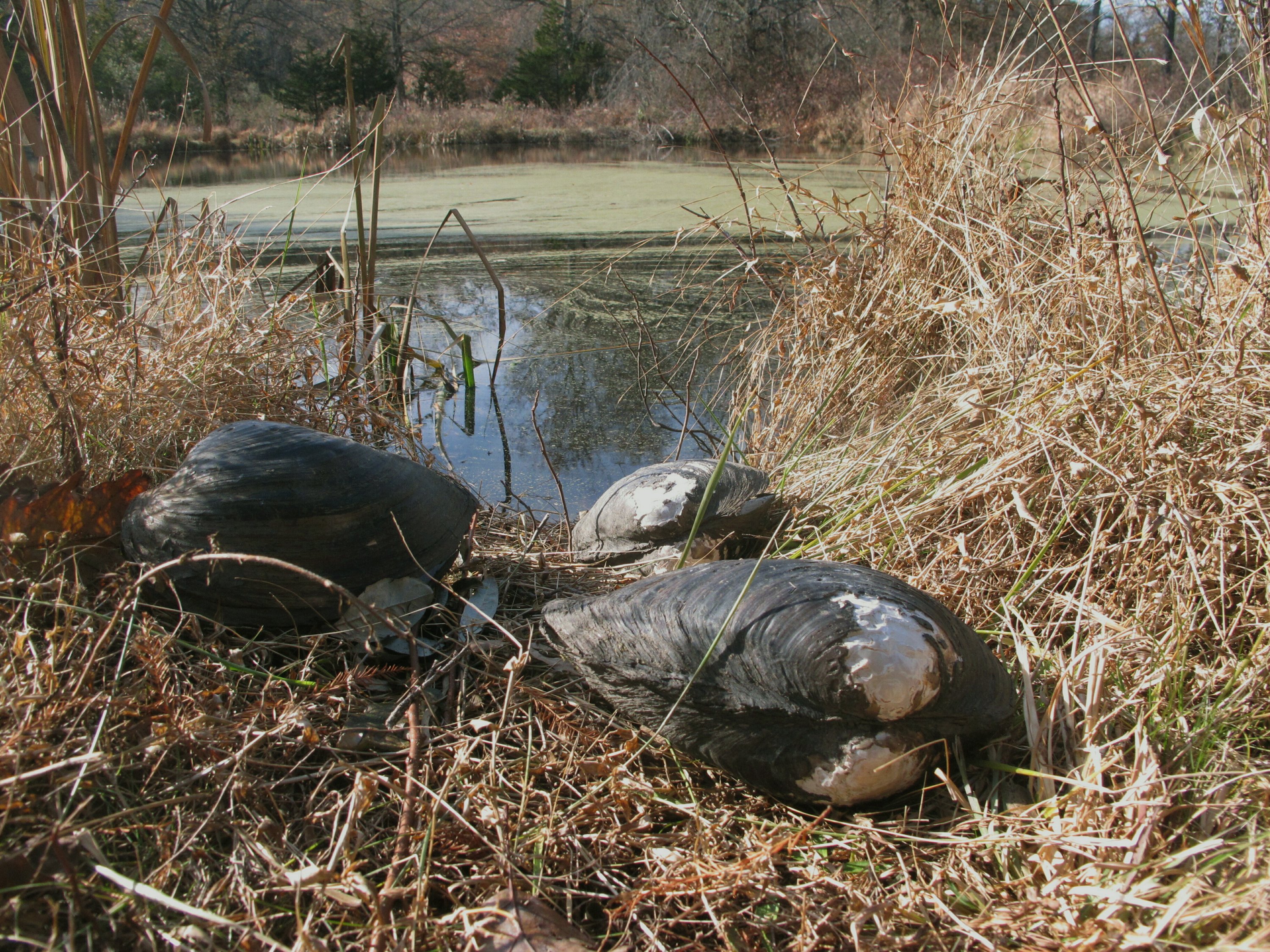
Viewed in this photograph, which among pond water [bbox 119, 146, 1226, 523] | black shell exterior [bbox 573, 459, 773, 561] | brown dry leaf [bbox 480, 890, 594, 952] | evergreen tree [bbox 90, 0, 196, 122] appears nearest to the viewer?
brown dry leaf [bbox 480, 890, 594, 952]

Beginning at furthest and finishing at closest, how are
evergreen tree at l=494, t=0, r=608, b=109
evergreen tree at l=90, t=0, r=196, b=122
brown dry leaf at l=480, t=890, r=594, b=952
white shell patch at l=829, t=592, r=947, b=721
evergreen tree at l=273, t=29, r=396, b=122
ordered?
evergreen tree at l=494, t=0, r=608, b=109, evergreen tree at l=273, t=29, r=396, b=122, evergreen tree at l=90, t=0, r=196, b=122, white shell patch at l=829, t=592, r=947, b=721, brown dry leaf at l=480, t=890, r=594, b=952

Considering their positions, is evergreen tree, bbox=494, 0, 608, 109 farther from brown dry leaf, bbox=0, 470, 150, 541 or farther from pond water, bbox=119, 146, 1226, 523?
brown dry leaf, bbox=0, 470, 150, 541

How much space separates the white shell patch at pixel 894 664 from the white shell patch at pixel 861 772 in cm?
6

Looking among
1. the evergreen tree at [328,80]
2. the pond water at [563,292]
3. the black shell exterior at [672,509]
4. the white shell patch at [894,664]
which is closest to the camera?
the white shell patch at [894,664]

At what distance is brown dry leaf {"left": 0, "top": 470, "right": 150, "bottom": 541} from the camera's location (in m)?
1.69

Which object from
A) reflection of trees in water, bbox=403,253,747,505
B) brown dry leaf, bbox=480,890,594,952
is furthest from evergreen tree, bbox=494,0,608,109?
brown dry leaf, bbox=480,890,594,952

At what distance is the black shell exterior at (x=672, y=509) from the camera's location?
2.33 metres

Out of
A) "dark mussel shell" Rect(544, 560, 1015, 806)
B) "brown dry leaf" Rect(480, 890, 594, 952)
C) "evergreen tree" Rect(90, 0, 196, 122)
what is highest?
"evergreen tree" Rect(90, 0, 196, 122)

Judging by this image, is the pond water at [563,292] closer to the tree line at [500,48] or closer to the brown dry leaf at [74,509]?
the brown dry leaf at [74,509]

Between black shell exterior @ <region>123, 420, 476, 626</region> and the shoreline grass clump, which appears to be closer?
the shoreline grass clump

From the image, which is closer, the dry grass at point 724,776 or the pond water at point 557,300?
the dry grass at point 724,776

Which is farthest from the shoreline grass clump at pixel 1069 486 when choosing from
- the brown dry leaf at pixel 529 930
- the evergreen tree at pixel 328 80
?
the evergreen tree at pixel 328 80

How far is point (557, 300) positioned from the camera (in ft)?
13.9

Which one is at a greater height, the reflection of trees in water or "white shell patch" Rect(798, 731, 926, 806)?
the reflection of trees in water
